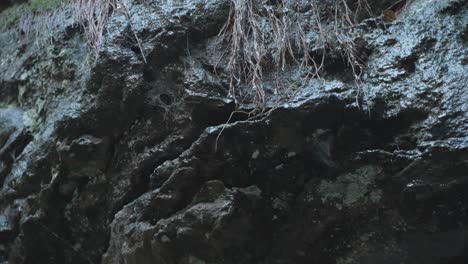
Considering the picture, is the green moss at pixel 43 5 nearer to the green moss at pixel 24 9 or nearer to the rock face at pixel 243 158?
the green moss at pixel 24 9

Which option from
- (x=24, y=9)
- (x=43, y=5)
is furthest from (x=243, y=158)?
(x=24, y=9)

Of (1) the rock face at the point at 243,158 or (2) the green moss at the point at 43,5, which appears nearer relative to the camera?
(1) the rock face at the point at 243,158

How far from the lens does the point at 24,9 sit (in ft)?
9.68

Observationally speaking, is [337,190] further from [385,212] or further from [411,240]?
[411,240]

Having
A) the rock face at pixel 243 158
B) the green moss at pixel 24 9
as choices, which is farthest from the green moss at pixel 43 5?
the rock face at pixel 243 158

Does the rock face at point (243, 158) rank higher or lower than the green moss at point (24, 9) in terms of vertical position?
lower

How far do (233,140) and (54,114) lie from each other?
947 millimetres

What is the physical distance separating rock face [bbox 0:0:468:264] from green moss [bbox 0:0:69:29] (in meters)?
0.68

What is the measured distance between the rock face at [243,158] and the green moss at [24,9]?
68 cm

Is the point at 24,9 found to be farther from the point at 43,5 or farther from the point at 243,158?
the point at 243,158

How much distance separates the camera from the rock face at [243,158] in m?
1.57

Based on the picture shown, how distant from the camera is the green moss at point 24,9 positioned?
8.87ft

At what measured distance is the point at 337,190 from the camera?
164 cm

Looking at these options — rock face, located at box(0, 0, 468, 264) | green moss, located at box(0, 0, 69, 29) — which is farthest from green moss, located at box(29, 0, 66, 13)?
rock face, located at box(0, 0, 468, 264)
